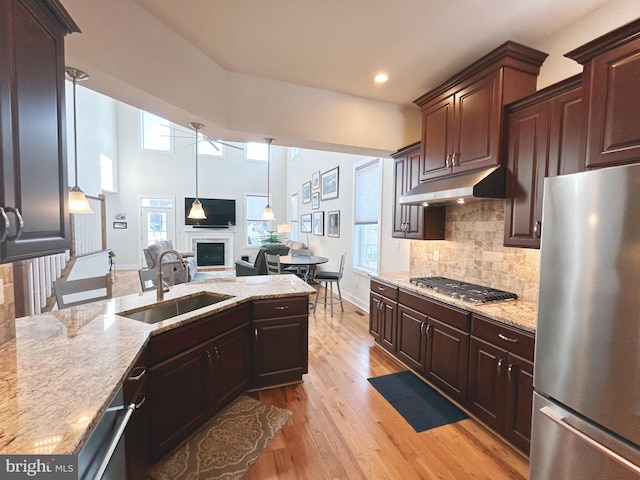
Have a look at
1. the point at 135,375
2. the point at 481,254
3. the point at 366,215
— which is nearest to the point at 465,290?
the point at 481,254

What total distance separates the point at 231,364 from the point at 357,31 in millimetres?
2677

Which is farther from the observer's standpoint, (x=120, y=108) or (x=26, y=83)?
(x=120, y=108)

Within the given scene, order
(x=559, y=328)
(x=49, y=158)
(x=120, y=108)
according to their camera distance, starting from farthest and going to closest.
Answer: (x=120, y=108)
(x=559, y=328)
(x=49, y=158)

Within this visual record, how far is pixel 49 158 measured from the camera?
115 centimetres

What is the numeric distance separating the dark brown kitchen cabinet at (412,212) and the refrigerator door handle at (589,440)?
73.4 inches

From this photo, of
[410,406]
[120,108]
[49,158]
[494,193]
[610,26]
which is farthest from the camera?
[120,108]

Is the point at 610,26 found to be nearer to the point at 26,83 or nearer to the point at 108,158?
the point at 26,83

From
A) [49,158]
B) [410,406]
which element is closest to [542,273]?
[410,406]

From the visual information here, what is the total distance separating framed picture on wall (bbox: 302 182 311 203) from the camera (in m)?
7.99

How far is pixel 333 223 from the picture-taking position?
6387mm

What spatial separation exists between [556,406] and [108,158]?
404 inches

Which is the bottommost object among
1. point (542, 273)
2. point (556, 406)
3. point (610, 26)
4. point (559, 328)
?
point (556, 406)

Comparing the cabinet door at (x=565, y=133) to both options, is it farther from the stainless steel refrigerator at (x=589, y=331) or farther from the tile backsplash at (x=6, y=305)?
the tile backsplash at (x=6, y=305)

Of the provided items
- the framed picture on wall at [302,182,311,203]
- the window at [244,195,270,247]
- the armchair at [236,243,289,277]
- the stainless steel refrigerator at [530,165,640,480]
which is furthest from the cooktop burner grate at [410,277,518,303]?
the window at [244,195,270,247]
